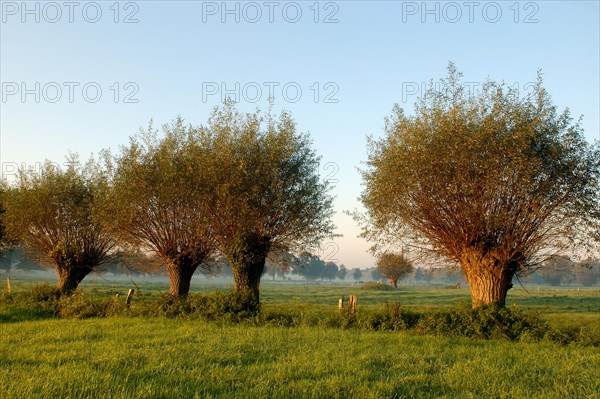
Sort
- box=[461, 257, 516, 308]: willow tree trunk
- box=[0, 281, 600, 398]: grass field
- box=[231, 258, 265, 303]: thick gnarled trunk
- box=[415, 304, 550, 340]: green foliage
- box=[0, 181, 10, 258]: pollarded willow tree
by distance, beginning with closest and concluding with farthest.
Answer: box=[0, 281, 600, 398]: grass field
box=[415, 304, 550, 340]: green foliage
box=[461, 257, 516, 308]: willow tree trunk
box=[231, 258, 265, 303]: thick gnarled trunk
box=[0, 181, 10, 258]: pollarded willow tree

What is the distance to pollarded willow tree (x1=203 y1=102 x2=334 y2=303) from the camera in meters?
30.8

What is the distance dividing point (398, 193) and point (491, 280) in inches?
295

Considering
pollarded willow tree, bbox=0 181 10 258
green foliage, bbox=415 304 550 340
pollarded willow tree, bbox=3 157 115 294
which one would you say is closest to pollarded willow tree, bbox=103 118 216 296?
pollarded willow tree, bbox=3 157 115 294

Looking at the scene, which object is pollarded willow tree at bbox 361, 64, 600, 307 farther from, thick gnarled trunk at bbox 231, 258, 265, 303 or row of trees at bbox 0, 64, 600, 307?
thick gnarled trunk at bbox 231, 258, 265, 303

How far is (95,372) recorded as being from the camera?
13328 millimetres

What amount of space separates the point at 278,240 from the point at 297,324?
768 centimetres

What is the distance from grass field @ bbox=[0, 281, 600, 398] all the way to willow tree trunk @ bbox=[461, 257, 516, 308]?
17.9 ft

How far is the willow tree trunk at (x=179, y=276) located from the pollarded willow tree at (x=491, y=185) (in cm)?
1605

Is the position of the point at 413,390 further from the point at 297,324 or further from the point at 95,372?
the point at 297,324

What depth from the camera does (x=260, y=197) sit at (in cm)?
3139

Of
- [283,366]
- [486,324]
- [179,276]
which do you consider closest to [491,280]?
[486,324]

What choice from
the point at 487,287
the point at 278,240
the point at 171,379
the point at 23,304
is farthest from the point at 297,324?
the point at 23,304

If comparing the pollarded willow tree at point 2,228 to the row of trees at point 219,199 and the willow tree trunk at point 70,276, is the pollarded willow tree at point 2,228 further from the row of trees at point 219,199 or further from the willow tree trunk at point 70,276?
the row of trees at point 219,199

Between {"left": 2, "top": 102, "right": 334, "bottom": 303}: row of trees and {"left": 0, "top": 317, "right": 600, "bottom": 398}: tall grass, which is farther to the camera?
{"left": 2, "top": 102, "right": 334, "bottom": 303}: row of trees
